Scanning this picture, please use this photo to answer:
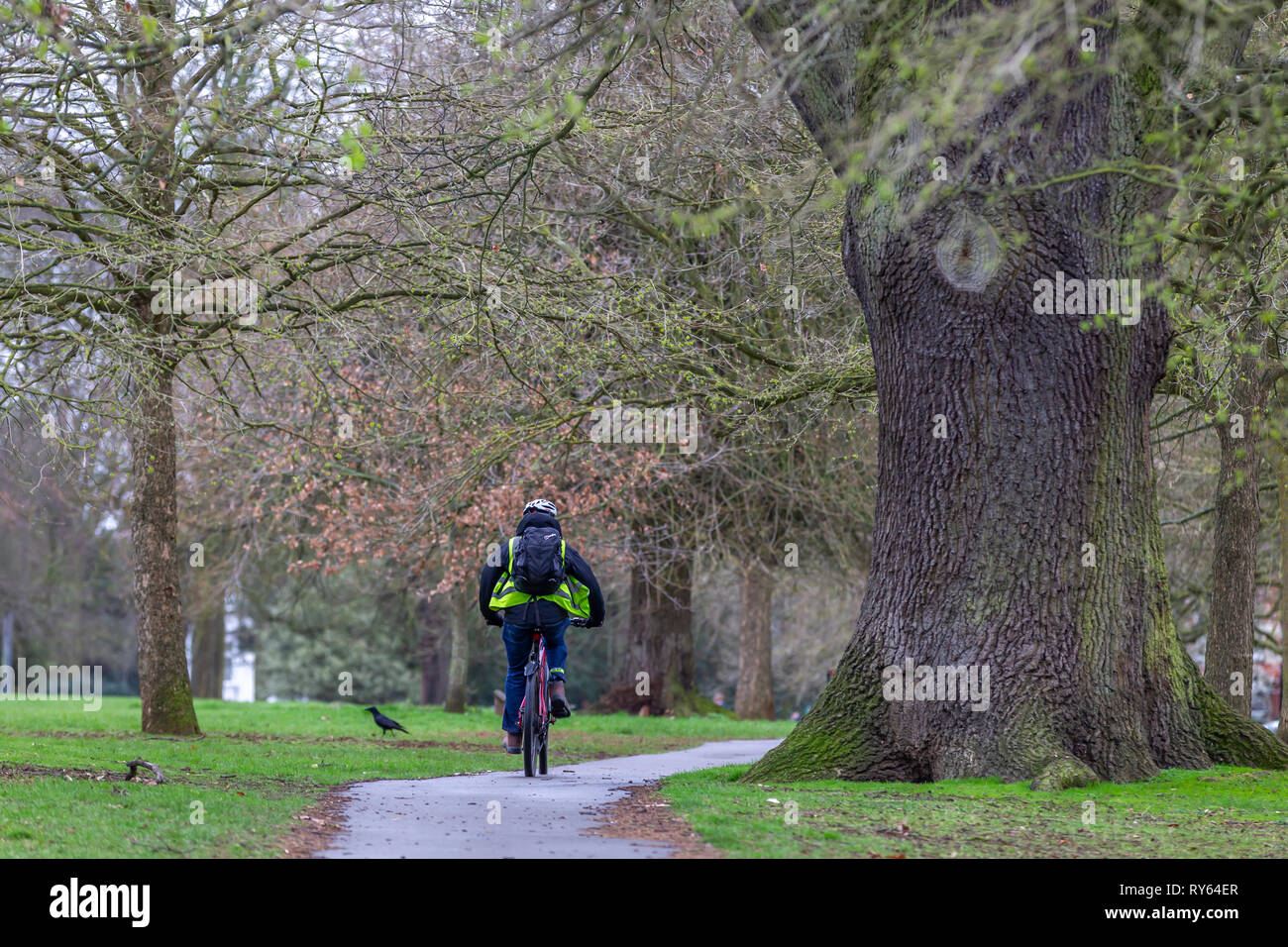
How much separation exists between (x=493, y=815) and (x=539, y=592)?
2.74m

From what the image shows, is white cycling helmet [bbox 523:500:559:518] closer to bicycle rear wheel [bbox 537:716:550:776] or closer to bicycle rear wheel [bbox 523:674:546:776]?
bicycle rear wheel [bbox 523:674:546:776]

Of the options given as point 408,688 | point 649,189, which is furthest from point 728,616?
point 649,189

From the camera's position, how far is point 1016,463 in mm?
9820

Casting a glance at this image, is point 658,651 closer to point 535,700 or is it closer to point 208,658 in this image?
point 535,700

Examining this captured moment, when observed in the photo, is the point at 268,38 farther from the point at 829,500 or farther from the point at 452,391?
the point at 829,500

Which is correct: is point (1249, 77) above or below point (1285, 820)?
above

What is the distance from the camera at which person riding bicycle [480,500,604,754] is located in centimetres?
1035

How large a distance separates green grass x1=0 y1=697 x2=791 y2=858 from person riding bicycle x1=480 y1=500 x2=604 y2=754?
1796 mm

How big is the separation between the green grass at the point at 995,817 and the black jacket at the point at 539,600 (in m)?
1.54

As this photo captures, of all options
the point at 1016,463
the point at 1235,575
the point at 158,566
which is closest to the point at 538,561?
the point at 1016,463

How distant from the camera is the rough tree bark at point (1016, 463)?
31.6 feet

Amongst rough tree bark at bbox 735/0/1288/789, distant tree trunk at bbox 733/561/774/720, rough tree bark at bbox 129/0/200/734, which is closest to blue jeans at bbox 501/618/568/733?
rough tree bark at bbox 735/0/1288/789
